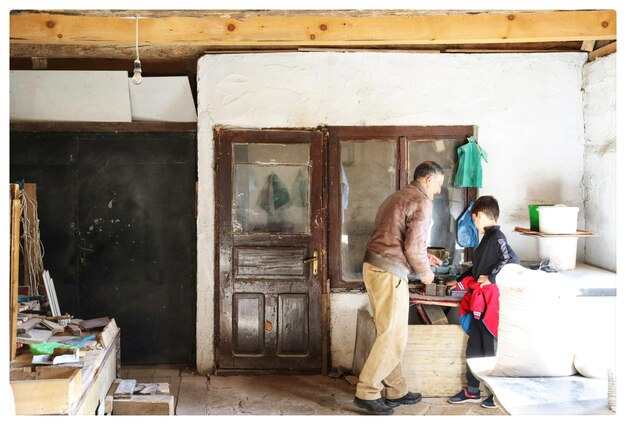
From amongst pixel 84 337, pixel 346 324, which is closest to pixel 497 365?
pixel 346 324

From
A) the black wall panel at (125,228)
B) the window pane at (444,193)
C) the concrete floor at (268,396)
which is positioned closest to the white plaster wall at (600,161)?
the window pane at (444,193)

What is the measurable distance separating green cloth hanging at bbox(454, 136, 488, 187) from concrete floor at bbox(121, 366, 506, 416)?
6.05 ft

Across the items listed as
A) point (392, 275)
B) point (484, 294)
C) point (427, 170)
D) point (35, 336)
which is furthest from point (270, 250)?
point (35, 336)

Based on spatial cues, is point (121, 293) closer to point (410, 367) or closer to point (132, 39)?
point (132, 39)

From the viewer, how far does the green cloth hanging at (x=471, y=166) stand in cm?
555

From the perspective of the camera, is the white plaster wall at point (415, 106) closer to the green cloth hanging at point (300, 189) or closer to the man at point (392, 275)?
the green cloth hanging at point (300, 189)

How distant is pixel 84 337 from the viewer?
4.26 metres

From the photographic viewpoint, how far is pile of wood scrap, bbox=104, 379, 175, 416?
416 centimetres

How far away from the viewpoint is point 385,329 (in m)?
4.69

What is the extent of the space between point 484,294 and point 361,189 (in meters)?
1.51

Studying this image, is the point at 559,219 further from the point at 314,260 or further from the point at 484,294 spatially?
the point at 314,260

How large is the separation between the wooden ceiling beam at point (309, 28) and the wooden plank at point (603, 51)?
13.6 inches

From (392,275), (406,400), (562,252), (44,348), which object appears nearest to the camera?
(44,348)

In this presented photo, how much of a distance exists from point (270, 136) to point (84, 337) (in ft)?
7.62
